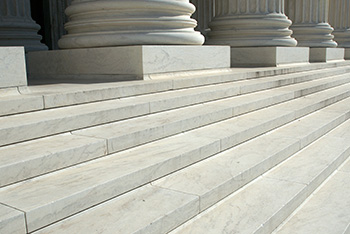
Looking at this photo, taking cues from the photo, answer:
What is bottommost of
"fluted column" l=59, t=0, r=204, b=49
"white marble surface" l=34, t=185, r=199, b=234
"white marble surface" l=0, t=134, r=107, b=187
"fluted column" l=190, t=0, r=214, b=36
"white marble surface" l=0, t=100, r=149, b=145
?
"white marble surface" l=34, t=185, r=199, b=234

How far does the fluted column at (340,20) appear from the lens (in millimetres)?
26172

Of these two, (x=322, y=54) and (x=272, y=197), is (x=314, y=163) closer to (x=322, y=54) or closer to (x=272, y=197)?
(x=272, y=197)

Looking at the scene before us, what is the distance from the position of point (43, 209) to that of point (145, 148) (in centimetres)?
240

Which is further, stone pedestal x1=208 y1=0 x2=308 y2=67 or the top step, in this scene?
stone pedestal x1=208 y1=0 x2=308 y2=67

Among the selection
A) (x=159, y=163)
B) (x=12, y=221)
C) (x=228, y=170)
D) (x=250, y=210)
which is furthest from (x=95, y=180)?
(x=228, y=170)

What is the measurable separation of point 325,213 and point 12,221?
429cm

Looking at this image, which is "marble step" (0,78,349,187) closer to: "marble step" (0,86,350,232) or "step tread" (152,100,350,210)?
"marble step" (0,86,350,232)

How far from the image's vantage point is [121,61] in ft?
32.9

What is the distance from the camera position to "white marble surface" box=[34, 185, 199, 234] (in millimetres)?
4242

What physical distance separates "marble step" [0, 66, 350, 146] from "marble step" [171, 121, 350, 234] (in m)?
2.41

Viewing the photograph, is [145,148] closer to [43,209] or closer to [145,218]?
[145,218]

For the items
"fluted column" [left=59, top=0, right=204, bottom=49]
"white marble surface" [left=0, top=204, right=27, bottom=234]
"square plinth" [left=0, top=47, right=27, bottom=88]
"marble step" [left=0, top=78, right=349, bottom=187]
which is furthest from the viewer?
"fluted column" [left=59, top=0, right=204, bottom=49]

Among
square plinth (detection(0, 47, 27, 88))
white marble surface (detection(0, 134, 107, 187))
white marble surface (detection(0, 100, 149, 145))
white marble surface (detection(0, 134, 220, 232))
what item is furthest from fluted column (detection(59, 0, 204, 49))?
white marble surface (detection(0, 134, 107, 187))

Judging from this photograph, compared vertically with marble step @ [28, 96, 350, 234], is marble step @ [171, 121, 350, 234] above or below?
below
